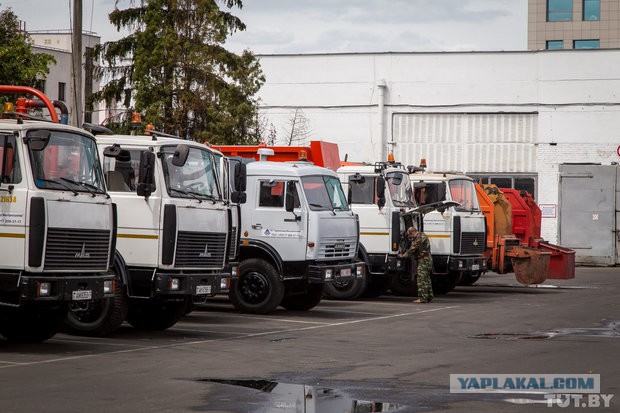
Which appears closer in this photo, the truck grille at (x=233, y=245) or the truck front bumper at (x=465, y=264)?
the truck grille at (x=233, y=245)

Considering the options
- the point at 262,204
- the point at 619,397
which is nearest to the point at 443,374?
the point at 619,397

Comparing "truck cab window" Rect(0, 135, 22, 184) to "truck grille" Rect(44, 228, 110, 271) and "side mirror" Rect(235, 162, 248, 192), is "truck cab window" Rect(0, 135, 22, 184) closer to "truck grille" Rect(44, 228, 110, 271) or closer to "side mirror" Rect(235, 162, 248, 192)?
"truck grille" Rect(44, 228, 110, 271)

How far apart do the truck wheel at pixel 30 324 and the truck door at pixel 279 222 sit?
6.20 metres

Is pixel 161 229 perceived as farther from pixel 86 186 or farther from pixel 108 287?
pixel 86 186

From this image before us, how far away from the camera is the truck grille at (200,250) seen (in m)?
16.5

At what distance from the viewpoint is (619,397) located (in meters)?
10.6

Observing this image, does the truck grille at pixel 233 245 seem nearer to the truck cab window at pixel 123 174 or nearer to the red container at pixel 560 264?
the truck cab window at pixel 123 174

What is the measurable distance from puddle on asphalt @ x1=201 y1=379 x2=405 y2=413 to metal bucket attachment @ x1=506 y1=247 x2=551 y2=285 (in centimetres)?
1717

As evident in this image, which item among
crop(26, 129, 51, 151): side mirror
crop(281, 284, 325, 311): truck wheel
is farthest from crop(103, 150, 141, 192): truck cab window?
crop(281, 284, 325, 311): truck wheel

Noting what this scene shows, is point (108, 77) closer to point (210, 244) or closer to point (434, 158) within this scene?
point (434, 158)

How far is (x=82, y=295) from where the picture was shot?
14195 mm

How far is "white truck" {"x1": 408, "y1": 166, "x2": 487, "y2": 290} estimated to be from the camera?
2622 cm

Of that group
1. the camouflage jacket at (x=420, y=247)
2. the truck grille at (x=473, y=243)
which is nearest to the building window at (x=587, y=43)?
the truck grille at (x=473, y=243)

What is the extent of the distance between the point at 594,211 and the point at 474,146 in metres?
7.04
